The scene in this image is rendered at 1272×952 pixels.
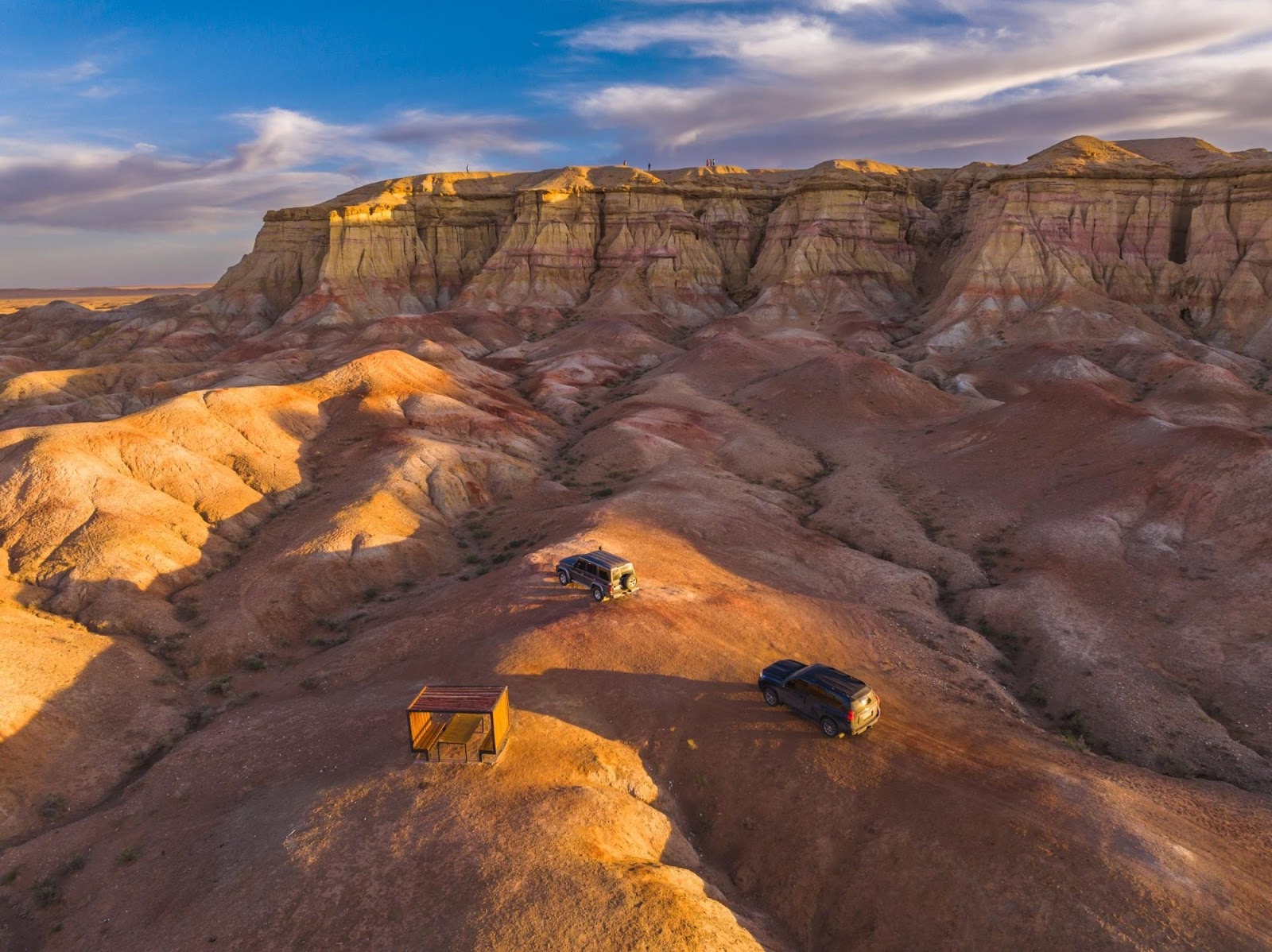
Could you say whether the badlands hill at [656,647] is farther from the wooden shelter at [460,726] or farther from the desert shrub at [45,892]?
the wooden shelter at [460,726]

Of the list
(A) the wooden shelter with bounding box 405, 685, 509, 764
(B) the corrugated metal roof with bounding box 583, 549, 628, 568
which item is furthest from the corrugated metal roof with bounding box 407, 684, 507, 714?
(B) the corrugated metal roof with bounding box 583, 549, 628, 568

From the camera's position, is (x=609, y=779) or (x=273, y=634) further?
(x=273, y=634)

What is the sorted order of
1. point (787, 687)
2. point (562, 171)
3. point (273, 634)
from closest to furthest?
point (787, 687)
point (273, 634)
point (562, 171)

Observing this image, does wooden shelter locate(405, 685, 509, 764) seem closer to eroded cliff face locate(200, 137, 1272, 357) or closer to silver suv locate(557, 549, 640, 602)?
silver suv locate(557, 549, 640, 602)

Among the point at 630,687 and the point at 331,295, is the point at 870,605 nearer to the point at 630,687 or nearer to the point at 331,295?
the point at 630,687

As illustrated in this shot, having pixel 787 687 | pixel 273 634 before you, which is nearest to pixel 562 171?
pixel 273 634

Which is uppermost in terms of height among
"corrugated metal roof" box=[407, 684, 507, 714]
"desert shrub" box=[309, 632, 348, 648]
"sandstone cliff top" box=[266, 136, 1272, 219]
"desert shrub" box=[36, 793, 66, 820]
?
"sandstone cliff top" box=[266, 136, 1272, 219]

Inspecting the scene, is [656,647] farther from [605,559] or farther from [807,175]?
[807,175]
